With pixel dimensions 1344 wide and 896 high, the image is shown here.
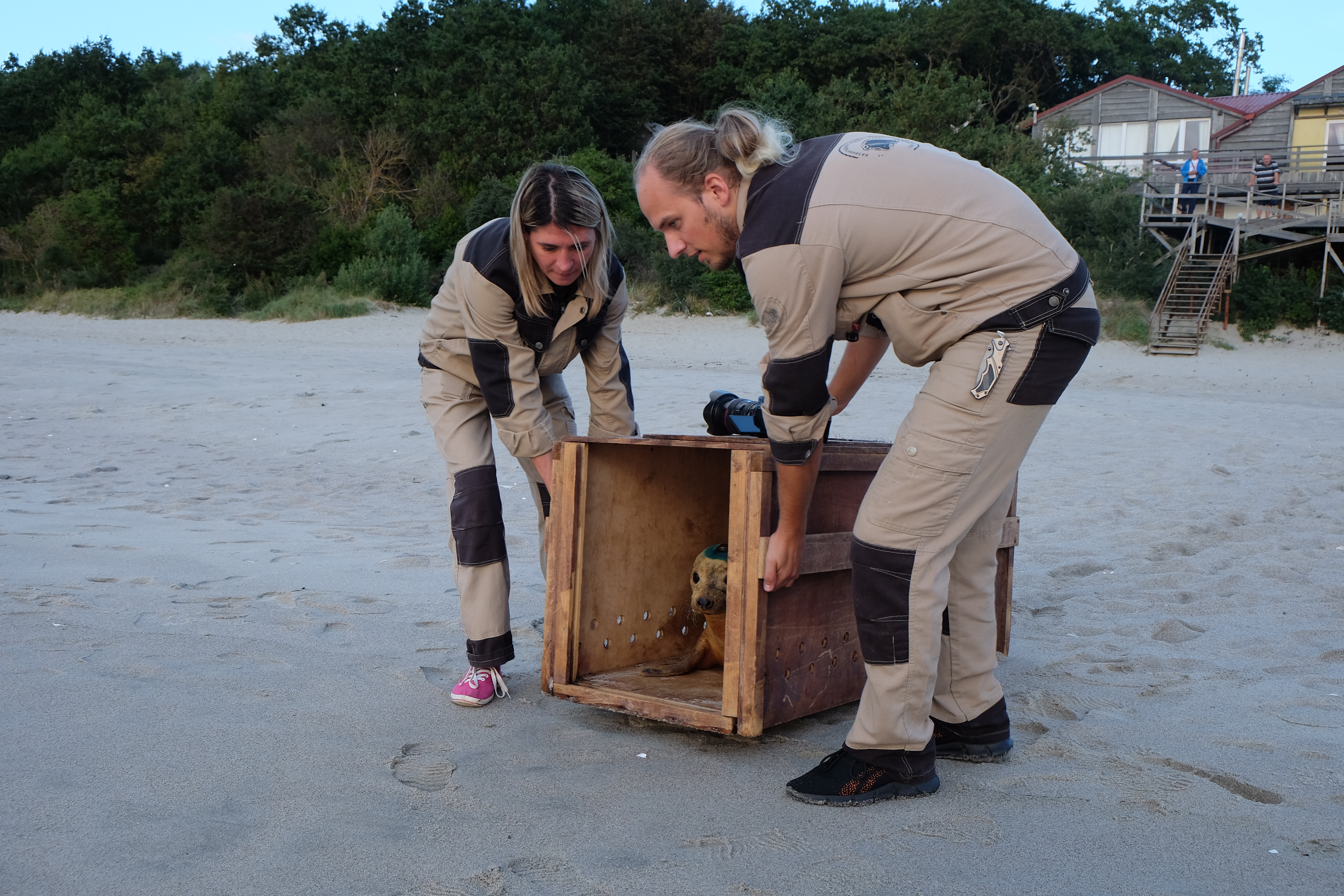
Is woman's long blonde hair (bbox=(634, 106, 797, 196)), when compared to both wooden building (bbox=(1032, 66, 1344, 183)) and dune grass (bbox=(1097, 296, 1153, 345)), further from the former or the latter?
wooden building (bbox=(1032, 66, 1344, 183))

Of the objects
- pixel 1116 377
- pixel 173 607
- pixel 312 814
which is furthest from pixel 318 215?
pixel 312 814

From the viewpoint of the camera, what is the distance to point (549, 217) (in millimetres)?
3164

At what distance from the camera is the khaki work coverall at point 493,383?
11.0 feet

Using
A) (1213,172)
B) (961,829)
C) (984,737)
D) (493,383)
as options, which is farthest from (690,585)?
(1213,172)

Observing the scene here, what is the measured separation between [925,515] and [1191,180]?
23.0 meters

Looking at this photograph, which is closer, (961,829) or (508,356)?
(961,829)

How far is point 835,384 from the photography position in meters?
3.31

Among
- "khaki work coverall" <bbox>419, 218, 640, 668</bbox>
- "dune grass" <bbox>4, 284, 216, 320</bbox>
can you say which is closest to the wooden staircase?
"khaki work coverall" <bbox>419, 218, 640, 668</bbox>

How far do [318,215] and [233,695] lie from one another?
2582cm

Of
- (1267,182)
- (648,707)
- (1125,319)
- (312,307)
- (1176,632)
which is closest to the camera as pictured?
(648,707)

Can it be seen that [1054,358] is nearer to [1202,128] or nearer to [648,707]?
[648,707]

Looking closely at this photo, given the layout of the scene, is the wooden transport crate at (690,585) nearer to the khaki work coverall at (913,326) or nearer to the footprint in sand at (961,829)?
the khaki work coverall at (913,326)

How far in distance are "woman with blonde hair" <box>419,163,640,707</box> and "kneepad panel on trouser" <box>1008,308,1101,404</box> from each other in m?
1.25

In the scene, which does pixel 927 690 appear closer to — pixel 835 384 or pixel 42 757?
pixel 835 384
